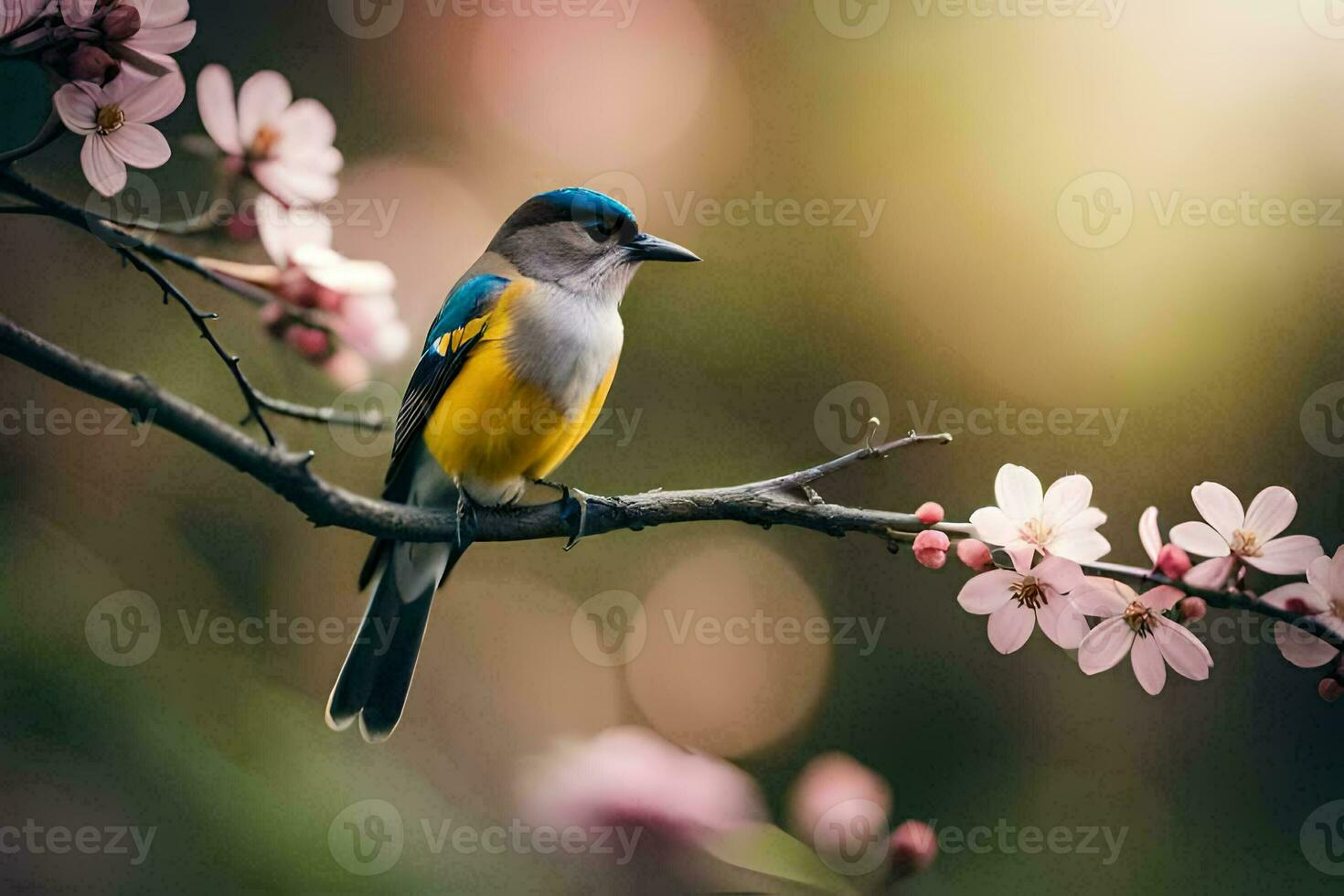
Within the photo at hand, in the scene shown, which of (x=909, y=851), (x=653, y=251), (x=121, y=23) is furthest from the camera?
(x=653, y=251)

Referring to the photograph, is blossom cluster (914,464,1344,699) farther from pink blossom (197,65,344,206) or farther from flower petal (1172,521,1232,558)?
pink blossom (197,65,344,206)

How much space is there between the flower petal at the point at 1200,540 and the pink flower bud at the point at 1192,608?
33mm

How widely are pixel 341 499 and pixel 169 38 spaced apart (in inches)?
13.8

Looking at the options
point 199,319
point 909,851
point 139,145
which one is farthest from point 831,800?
point 139,145

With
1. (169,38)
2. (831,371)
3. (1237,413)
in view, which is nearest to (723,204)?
(831,371)

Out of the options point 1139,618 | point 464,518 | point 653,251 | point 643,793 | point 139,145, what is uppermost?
point 653,251

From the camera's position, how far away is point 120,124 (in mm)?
765

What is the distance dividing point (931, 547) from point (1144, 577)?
0.15 metres

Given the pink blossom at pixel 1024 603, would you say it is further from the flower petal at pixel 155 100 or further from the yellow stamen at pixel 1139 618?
the flower petal at pixel 155 100

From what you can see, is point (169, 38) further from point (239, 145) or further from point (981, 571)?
point (981, 571)

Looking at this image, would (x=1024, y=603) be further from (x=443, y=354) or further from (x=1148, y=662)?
(x=443, y=354)

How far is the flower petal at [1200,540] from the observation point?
780 millimetres

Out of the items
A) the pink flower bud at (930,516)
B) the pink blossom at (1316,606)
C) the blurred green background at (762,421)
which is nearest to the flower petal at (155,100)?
the blurred green background at (762,421)

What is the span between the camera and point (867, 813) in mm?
1168
